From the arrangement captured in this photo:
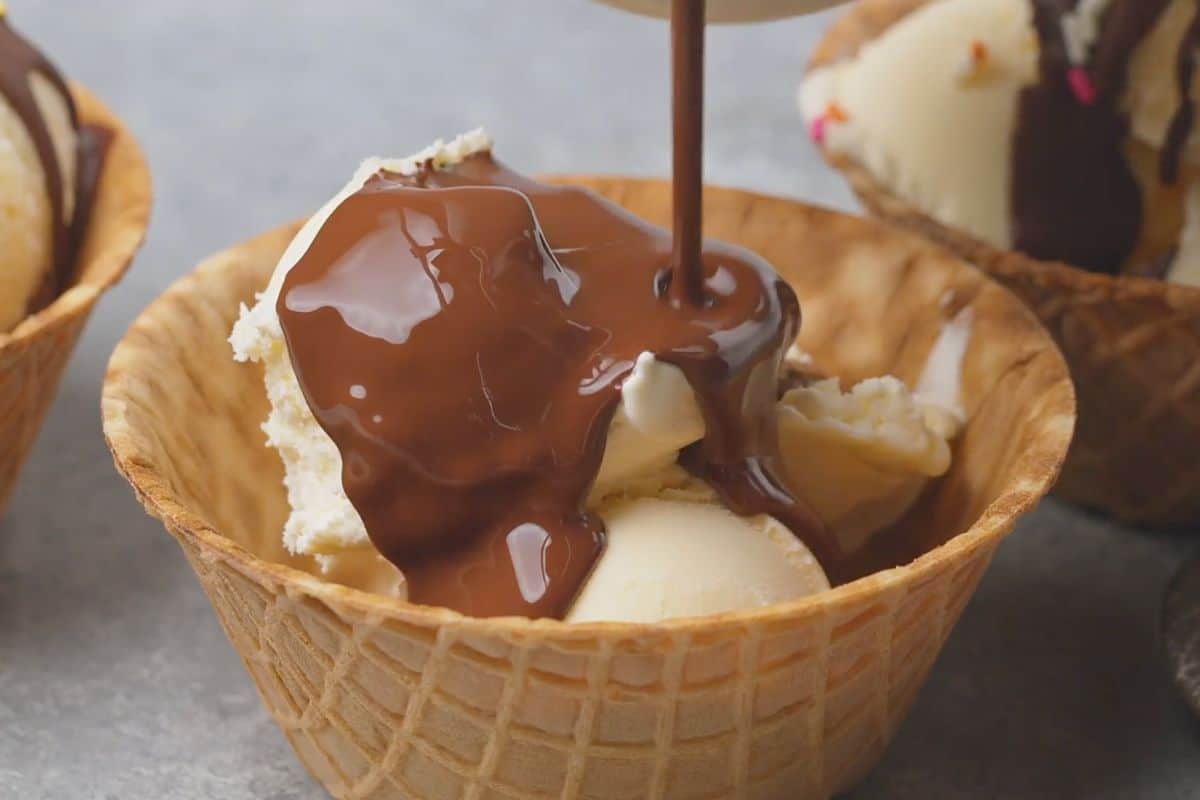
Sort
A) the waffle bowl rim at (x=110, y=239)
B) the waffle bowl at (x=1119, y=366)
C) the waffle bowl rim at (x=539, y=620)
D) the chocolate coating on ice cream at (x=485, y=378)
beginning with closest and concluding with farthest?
the waffle bowl rim at (x=539, y=620)
the chocolate coating on ice cream at (x=485, y=378)
the waffle bowl rim at (x=110, y=239)
the waffle bowl at (x=1119, y=366)

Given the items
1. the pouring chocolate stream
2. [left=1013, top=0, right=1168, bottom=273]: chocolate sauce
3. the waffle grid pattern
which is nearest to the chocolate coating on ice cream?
the pouring chocolate stream

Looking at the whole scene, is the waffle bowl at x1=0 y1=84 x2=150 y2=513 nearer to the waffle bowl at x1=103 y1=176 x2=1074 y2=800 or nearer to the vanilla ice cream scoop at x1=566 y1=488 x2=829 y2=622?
the waffle bowl at x1=103 y1=176 x2=1074 y2=800

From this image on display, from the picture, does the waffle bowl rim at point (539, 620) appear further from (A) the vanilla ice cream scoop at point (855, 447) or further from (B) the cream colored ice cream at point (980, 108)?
(B) the cream colored ice cream at point (980, 108)

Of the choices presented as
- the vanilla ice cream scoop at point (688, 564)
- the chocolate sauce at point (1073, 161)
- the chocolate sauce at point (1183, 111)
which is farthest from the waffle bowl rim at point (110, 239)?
the chocolate sauce at point (1183, 111)

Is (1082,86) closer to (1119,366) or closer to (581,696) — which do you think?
(1119,366)

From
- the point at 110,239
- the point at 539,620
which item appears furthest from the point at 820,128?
the point at 539,620

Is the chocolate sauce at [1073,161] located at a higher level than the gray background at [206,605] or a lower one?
higher

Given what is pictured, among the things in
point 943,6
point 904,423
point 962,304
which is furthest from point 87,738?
point 943,6

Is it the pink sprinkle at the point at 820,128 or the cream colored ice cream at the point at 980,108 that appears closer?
the cream colored ice cream at the point at 980,108
